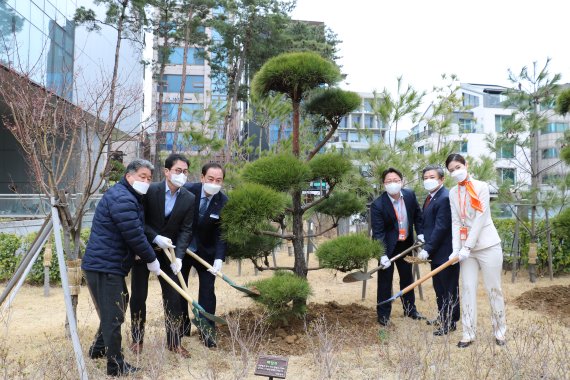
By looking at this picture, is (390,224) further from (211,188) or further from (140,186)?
(140,186)

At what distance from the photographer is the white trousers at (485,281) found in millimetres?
3818

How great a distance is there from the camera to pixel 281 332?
418cm

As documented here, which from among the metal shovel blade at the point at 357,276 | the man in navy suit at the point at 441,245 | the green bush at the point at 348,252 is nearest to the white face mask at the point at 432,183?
the man in navy suit at the point at 441,245

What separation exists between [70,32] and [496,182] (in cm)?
1415

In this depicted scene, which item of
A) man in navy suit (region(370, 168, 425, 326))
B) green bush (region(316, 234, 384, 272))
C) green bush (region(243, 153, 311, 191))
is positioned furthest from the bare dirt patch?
green bush (region(243, 153, 311, 191))

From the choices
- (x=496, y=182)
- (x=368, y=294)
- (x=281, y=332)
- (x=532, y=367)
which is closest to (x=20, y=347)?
(x=281, y=332)

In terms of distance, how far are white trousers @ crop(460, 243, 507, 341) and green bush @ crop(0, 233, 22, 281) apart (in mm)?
6618

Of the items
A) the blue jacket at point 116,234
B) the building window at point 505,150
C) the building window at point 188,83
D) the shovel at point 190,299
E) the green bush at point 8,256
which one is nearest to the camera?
the blue jacket at point 116,234

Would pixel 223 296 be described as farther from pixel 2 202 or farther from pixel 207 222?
pixel 2 202

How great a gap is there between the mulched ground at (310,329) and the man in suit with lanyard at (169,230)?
1.56 feet

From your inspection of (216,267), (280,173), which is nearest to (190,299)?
(216,267)

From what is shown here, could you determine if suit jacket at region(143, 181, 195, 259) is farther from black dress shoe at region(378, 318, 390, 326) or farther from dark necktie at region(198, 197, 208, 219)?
black dress shoe at region(378, 318, 390, 326)

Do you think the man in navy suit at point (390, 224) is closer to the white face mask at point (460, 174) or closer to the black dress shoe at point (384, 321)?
the black dress shoe at point (384, 321)

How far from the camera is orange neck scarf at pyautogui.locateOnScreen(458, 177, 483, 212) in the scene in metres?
3.85
